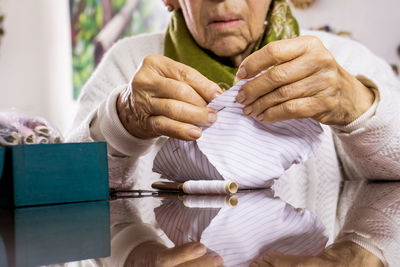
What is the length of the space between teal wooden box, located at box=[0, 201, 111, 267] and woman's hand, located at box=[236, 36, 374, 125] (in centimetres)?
30

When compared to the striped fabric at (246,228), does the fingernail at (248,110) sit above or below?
above

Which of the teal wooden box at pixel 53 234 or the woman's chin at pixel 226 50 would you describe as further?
the woman's chin at pixel 226 50

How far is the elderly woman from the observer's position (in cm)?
87

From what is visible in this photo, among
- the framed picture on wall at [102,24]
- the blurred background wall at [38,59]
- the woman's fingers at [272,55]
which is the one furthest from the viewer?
the blurred background wall at [38,59]

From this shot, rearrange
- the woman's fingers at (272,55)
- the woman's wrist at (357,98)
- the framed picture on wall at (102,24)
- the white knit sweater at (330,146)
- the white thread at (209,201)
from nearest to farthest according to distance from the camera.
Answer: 1. the white knit sweater at (330,146)
2. the white thread at (209,201)
3. the woman's fingers at (272,55)
4. the woman's wrist at (357,98)
5. the framed picture on wall at (102,24)

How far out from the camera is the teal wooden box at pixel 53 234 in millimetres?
428

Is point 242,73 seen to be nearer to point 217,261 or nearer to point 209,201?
point 209,201

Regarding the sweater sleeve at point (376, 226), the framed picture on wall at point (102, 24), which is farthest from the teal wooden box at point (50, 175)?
the framed picture on wall at point (102, 24)

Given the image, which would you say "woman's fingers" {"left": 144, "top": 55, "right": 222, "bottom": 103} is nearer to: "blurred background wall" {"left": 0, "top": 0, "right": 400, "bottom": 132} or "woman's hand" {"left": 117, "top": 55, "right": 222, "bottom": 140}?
"woman's hand" {"left": 117, "top": 55, "right": 222, "bottom": 140}

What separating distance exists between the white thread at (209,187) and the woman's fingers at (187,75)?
0.14 meters

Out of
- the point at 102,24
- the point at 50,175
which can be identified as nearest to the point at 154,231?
the point at 50,175

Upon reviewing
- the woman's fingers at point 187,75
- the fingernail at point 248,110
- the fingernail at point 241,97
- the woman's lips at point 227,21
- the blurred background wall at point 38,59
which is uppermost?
the woman's lips at point 227,21

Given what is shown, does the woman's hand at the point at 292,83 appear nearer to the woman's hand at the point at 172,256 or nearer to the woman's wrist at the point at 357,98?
the woman's wrist at the point at 357,98

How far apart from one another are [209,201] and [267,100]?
0.21m
